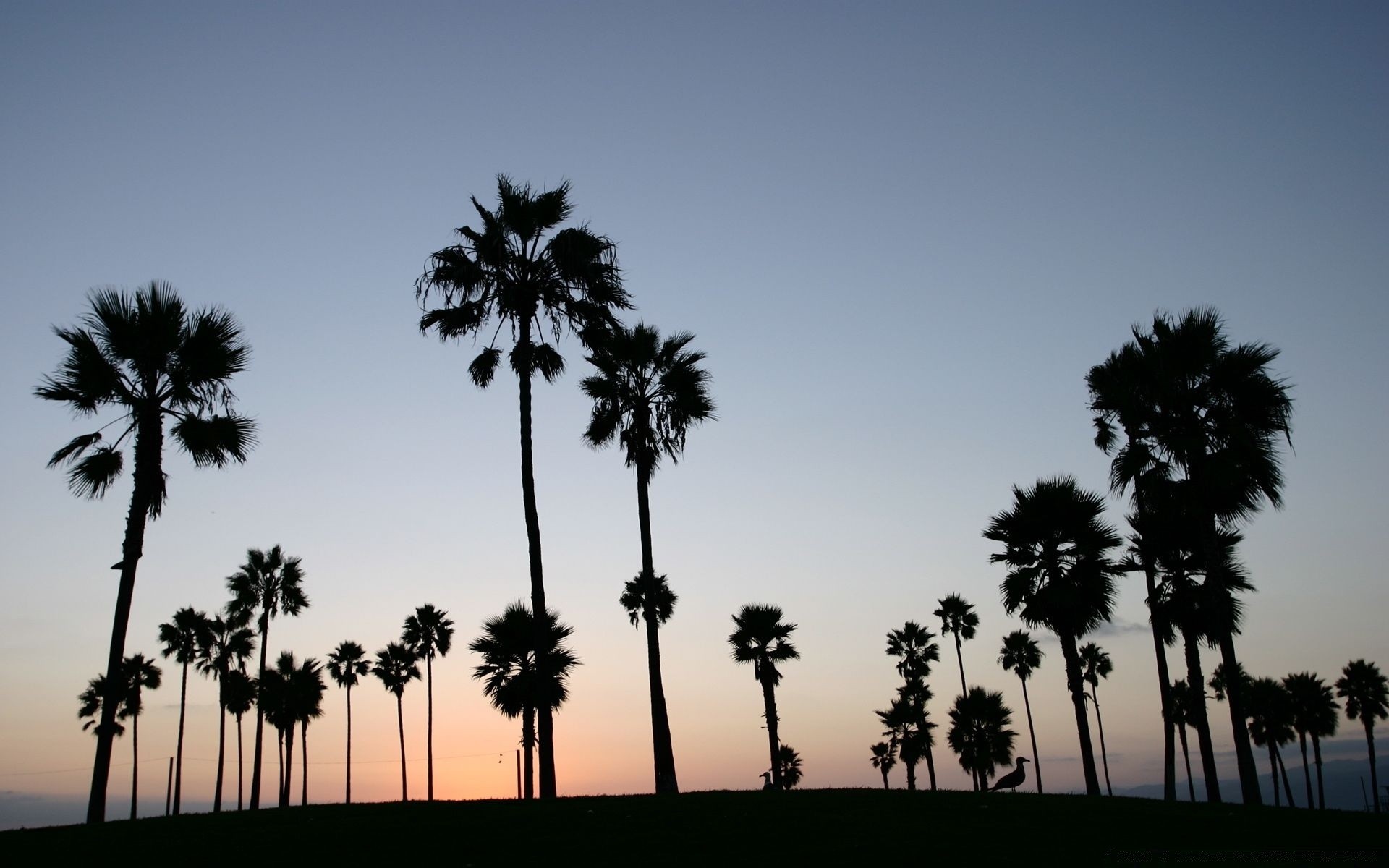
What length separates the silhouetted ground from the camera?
1470 cm

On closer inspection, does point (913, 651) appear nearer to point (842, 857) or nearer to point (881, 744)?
point (881, 744)

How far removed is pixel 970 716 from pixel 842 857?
1917 inches

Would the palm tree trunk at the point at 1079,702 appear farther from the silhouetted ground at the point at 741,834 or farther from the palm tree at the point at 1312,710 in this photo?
the palm tree at the point at 1312,710

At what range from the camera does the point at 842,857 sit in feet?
46.9

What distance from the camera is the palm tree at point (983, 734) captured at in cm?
5881

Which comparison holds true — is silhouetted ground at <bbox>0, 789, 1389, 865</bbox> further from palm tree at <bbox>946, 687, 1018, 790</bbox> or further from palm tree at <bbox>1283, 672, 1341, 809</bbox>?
palm tree at <bbox>1283, 672, 1341, 809</bbox>

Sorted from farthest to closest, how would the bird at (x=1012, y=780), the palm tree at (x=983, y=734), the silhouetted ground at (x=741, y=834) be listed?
the palm tree at (x=983, y=734) < the bird at (x=1012, y=780) < the silhouetted ground at (x=741, y=834)

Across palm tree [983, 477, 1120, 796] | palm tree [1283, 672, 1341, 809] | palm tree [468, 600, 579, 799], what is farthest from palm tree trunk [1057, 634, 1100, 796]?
palm tree [1283, 672, 1341, 809]

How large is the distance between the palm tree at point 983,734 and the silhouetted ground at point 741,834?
3904 cm

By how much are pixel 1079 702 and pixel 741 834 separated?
19.2 meters

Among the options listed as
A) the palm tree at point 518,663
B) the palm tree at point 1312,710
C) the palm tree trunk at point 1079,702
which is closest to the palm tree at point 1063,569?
the palm tree trunk at point 1079,702

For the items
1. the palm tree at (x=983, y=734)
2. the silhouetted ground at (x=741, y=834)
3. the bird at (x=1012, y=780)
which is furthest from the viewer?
the palm tree at (x=983, y=734)

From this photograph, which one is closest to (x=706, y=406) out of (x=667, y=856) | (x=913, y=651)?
(x=667, y=856)

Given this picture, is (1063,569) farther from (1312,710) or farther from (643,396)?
(1312,710)
